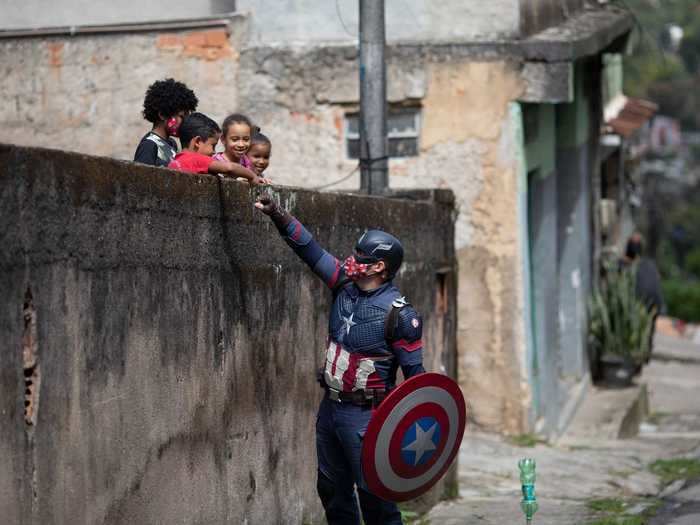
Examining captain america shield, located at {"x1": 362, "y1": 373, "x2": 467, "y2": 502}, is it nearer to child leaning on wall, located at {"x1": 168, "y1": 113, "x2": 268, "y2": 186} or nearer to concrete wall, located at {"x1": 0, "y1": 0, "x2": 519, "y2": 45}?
child leaning on wall, located at {"x1": 168, "y1": 113, "x2": 268, "y2": 186}

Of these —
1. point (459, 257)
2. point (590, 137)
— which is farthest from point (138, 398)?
point (590, 137)

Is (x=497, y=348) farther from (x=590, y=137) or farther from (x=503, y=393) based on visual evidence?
(x=590, y=137)

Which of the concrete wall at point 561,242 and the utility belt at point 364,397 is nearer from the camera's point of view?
the utility belt at point 364,397

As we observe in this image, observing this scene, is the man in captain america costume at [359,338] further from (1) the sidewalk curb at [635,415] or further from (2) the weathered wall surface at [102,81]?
(1) the sidewalk curb at [635,415]

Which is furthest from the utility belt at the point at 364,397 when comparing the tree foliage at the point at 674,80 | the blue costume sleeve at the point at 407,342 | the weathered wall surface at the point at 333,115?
the tree foliage at the point at 674,80

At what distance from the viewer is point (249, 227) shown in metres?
6.73

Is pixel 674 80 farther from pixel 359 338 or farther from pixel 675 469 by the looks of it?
pixel 359 338

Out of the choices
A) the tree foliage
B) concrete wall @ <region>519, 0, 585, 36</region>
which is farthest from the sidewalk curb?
the tree foliage

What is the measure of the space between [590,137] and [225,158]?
10914mm

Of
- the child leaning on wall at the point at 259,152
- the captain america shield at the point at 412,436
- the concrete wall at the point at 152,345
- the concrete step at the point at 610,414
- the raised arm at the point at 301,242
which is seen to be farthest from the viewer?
the concrete step at the point at 610,414

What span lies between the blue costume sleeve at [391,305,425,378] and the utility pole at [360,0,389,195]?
12.2ft

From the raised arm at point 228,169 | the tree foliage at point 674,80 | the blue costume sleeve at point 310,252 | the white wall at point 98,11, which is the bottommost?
the blue costume sleeve at point 310,252

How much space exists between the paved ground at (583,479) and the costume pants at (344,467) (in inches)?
83.5

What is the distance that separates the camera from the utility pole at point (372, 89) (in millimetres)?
9625
